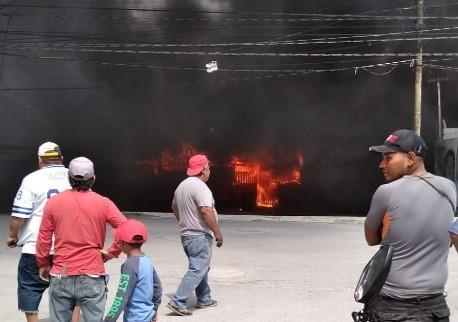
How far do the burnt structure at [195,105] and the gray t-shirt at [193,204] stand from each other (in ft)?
61.5

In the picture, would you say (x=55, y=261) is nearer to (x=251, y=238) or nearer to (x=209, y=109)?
(x=251, y=238)

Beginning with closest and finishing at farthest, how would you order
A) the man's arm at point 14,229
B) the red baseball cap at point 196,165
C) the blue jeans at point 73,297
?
the blue jeans at point 73,297 → the man's arm at point 14,229 → the red baseball cap at point 196,165

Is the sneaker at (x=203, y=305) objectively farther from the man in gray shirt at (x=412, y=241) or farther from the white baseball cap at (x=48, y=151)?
the man in gray shirt at (x=412, y=241)

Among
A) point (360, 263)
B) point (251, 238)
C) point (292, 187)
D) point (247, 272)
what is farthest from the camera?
point (292, 187)

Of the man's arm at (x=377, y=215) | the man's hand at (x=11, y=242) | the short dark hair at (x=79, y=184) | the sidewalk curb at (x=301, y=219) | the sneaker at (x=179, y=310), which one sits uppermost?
the short dark hair at (x=79, y=184)

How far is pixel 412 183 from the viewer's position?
2.38 m

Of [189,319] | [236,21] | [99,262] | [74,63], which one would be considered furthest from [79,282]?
[74,63]

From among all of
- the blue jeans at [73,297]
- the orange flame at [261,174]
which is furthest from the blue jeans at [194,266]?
the orange flame at [261,174]

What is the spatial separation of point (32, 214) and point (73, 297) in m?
0.92

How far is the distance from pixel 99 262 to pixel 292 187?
24809mm

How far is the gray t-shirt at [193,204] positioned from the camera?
481 cm

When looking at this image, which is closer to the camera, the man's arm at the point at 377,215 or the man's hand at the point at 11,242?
the man's arm at the point at 377,215

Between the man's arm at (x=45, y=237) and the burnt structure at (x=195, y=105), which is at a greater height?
the burnt structure at (x=195, y=105)

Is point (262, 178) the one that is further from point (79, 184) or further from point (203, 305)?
point (79, 184)
